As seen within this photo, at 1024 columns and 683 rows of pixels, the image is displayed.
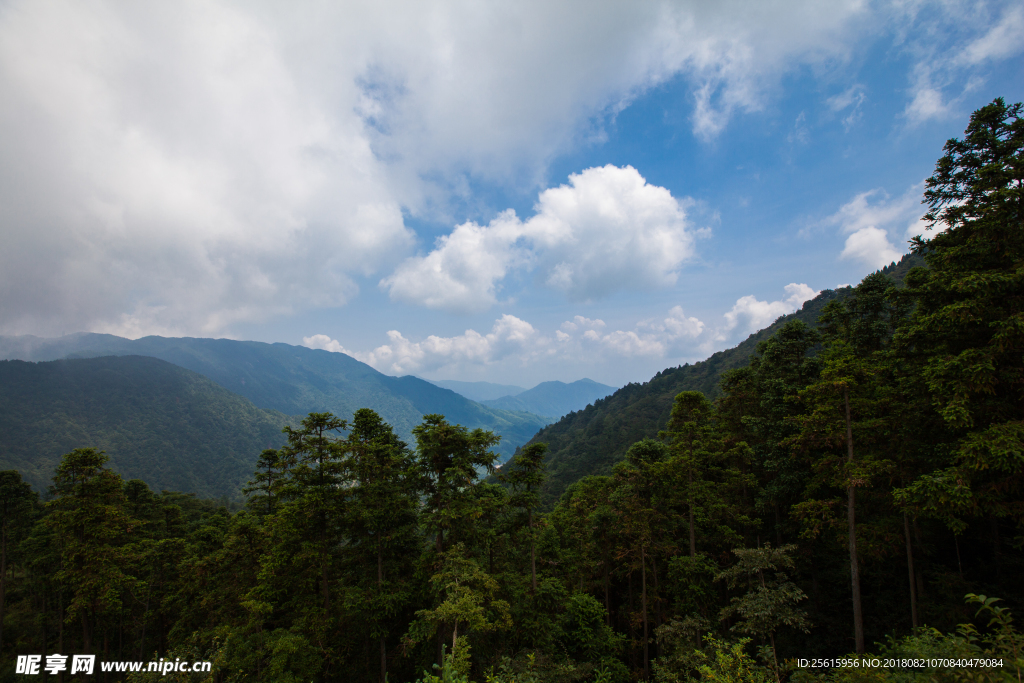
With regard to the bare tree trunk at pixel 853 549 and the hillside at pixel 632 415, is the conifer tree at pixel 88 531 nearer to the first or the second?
the bare tree trunk at pixel 853 549

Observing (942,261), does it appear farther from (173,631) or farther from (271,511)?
(173,631)

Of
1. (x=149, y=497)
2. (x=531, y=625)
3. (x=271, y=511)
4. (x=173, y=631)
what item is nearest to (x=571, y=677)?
(x=531, y=625)

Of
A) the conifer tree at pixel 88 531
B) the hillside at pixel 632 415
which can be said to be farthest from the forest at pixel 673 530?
the hillside at pixel 632 415

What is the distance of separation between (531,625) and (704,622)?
Answer: 7.63 metres

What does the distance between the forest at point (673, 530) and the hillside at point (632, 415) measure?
4399 centimetres

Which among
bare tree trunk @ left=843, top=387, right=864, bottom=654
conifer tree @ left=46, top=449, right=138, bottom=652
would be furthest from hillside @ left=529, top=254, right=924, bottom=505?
conifer tree @ left=46, top=449, right=138, bottom=652

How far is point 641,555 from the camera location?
20156mm

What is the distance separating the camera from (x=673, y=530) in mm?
21516

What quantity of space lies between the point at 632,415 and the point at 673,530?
93.7m

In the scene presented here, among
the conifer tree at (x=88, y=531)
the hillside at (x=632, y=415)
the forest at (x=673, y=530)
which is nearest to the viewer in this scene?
the forest at (x=673, y=530)

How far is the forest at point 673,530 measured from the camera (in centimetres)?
1214

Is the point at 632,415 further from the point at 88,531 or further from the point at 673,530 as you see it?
the point at 88,531

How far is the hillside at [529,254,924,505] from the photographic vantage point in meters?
86.7

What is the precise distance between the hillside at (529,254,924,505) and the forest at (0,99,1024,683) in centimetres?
4399
